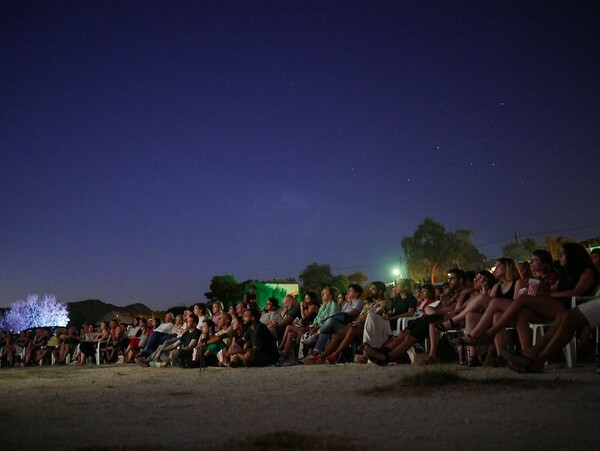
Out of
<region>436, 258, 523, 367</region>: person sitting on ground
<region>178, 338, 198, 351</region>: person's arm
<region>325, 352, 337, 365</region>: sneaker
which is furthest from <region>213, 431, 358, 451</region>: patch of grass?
<region>178, 338, 198, 351</region>: person's arm

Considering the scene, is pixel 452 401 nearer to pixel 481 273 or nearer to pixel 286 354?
pixel 481 273

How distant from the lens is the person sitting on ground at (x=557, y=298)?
5.77 meters

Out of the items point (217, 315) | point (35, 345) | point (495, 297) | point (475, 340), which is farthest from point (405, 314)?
point (35, 345)

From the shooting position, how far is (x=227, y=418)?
382 cm

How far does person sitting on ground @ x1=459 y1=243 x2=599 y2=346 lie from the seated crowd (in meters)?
0.01

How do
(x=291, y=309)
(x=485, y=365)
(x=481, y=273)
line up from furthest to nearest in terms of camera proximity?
(x=291, y=309), (x=481, y=273), (x=485, y=365)

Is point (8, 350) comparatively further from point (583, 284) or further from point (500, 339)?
point (583, 284)

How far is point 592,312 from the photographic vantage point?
4918 millimetres

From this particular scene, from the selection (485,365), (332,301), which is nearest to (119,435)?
(485,365)

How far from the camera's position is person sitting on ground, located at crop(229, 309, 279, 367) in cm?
951

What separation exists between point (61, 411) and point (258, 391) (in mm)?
1759

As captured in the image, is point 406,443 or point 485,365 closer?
point 406,443

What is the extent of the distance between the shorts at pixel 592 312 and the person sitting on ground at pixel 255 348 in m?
5.66

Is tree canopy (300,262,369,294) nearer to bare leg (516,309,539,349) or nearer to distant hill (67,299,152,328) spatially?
distant hill (67,299,152,328)
